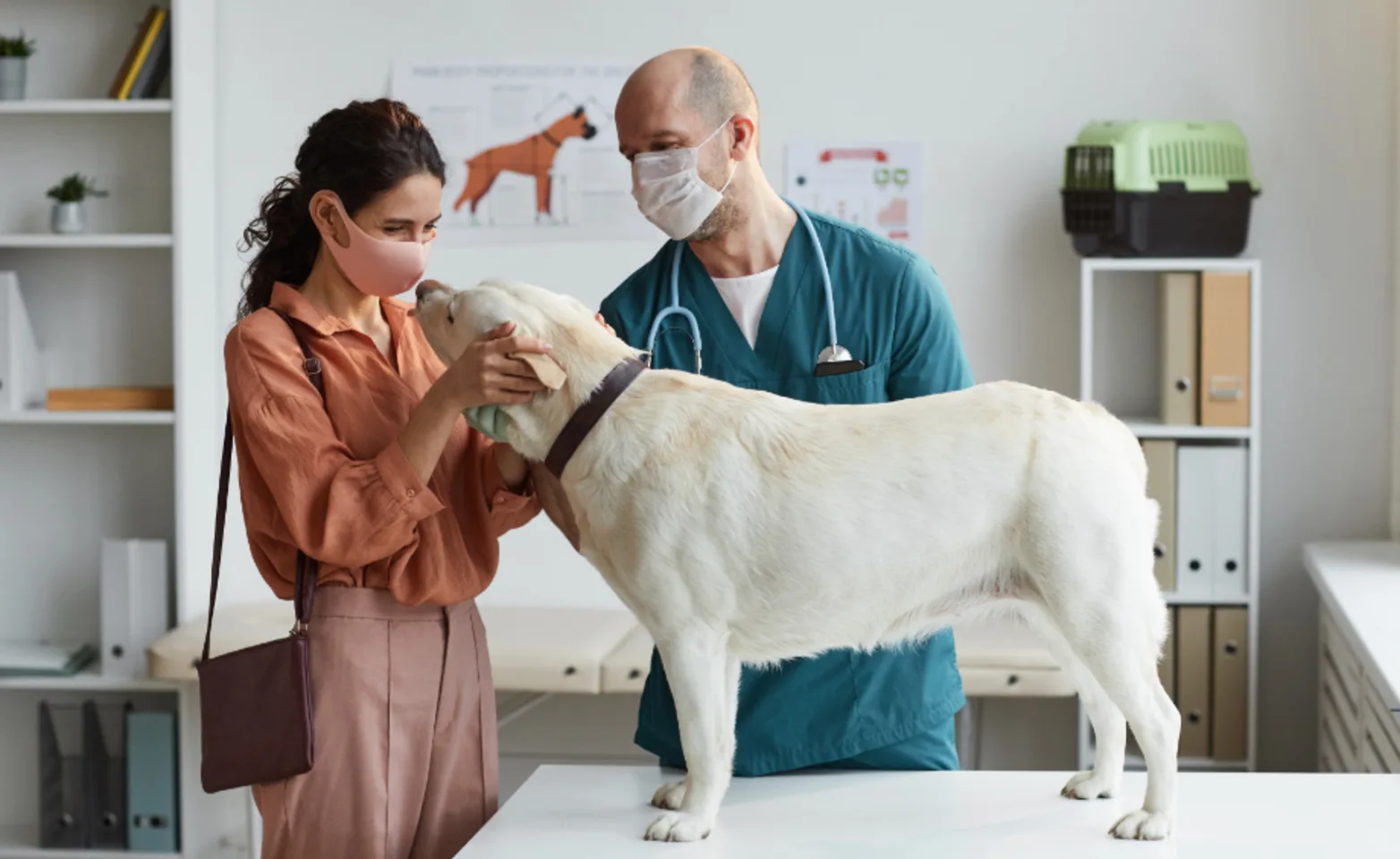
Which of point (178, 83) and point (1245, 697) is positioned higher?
point (178, 83)

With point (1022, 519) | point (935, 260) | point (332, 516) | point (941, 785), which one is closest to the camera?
point (1022, 519)

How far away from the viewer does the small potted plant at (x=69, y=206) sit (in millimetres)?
3570

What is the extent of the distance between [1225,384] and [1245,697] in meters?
0.76

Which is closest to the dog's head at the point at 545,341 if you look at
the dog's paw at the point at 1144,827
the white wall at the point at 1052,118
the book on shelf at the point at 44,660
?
the dog's paw at the point at 1144,827

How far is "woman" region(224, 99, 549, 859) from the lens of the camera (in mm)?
1539

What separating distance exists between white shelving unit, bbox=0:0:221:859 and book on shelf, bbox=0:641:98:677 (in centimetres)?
2

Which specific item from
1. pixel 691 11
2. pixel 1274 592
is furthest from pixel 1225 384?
pixel 691 11

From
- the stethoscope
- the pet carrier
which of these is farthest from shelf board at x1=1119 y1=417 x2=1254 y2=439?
the stethoscope

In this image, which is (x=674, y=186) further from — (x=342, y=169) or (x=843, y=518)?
(x=843, y=518)

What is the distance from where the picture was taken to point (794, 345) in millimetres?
1756

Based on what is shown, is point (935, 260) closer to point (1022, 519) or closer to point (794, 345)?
point (794, 345)

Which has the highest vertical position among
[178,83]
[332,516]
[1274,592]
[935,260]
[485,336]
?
[178,83]

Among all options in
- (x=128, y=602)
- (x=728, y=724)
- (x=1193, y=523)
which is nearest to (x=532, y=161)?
(x=128, y=602)

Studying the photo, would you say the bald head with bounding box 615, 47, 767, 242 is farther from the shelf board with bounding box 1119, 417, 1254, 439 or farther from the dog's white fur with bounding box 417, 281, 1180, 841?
the shelf board with bounding box 1119, 417, 1254, 439
